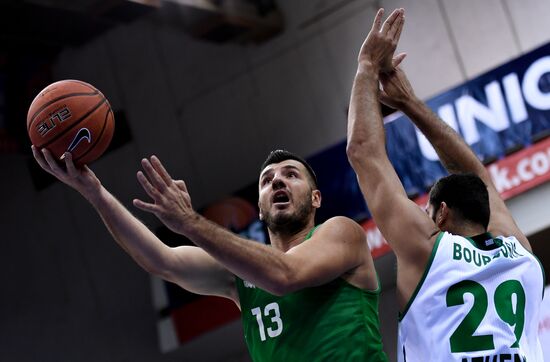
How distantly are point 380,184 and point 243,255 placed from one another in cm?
73

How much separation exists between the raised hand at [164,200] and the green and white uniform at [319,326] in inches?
32.3

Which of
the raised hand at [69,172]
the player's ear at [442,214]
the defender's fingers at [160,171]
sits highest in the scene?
the raised hand at [69,172]

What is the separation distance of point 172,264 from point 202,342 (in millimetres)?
9547

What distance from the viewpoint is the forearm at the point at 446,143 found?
4.84 meters

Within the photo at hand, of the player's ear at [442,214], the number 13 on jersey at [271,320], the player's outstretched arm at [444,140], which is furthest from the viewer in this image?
the player's outstretched arm at [444,140]

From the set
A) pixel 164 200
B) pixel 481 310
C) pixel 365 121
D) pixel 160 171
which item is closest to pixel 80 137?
pixel 160 171

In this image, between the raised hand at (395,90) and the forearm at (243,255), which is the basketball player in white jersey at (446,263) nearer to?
the raised hand at (395,90)

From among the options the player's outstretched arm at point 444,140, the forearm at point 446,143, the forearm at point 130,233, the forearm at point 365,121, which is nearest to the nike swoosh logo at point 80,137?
the forearm at point 130,233

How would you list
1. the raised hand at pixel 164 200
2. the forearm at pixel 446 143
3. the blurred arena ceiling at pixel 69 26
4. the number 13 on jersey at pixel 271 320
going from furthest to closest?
the blurred arena ceiling at pixel 69 26
the forearm at pixel 446 143
the number 13 on jersey at pixel 271 320
the raised hand at pixel 164 200

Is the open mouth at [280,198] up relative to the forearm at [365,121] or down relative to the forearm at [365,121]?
down

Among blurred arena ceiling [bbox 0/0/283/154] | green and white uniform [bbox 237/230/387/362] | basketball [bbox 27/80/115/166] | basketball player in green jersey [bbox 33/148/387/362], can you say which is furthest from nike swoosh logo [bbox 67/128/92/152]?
blurred arena ceiling [bbox 0/0/283/154]

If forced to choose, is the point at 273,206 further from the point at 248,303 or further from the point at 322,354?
the point at 322,354

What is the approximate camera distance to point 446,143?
4867 millimetres

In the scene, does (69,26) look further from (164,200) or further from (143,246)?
(164,200)
